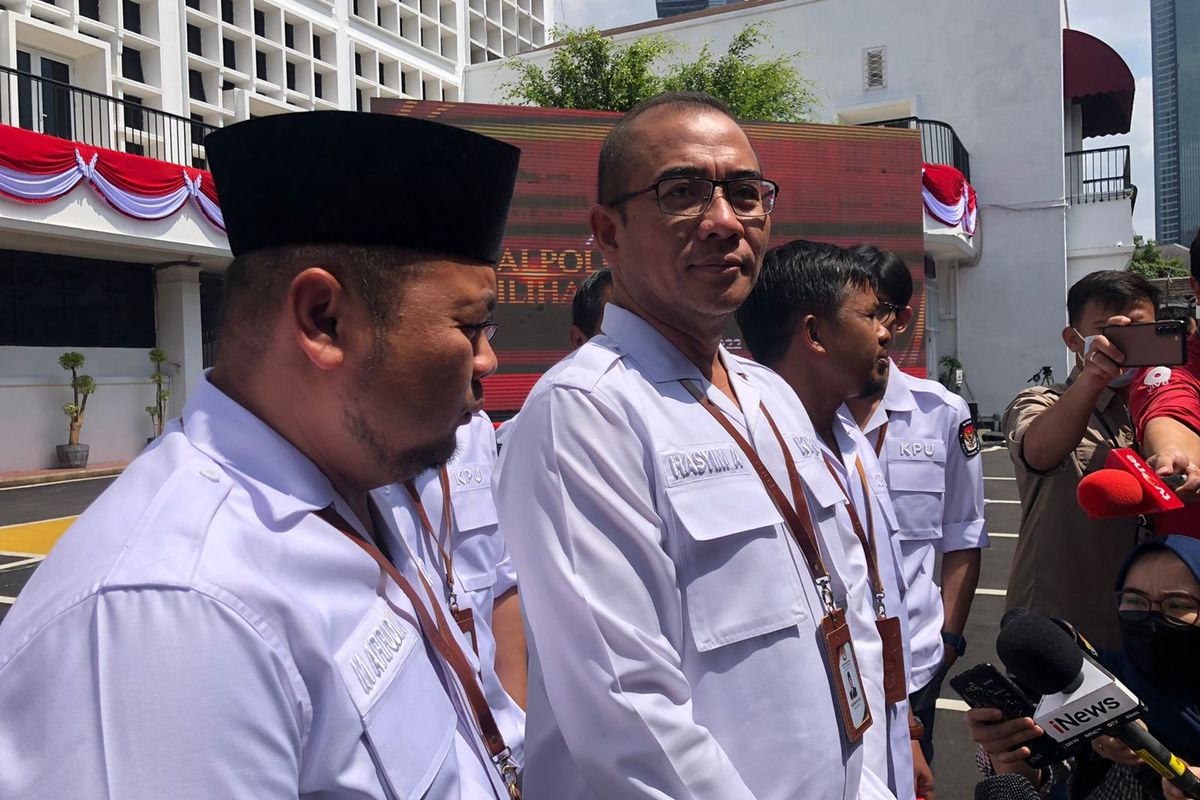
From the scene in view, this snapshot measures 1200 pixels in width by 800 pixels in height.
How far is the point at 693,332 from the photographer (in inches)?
64.9

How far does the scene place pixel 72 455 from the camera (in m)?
14.8

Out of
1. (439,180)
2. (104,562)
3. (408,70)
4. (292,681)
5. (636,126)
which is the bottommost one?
(292,681)

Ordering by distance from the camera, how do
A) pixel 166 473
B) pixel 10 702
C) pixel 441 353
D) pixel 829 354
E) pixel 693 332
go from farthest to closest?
pixel 829 354 < pixel 693 332 < pixel 441 353 < pixel 166 473 < pixel 10 702

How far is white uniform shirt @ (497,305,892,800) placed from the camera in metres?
1.25

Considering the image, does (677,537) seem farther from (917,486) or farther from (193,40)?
(193,40)

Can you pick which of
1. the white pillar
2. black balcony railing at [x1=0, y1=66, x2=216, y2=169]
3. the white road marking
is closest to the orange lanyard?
the white road marking

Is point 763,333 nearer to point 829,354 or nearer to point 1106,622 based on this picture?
point 829,354

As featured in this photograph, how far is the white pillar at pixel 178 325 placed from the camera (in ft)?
55.3

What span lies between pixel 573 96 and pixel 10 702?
13.8 metres

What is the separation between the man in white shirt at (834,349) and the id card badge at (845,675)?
0.57 m

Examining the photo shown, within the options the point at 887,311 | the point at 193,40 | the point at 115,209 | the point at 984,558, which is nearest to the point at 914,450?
the point at 887,311

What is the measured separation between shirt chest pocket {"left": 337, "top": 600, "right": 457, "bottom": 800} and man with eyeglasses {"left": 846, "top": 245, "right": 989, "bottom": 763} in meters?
1.87

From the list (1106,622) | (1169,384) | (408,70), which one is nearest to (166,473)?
(1169,384)

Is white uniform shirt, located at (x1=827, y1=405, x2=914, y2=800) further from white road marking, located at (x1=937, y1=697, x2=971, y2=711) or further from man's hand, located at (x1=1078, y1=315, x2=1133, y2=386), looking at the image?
white road marking, located at (x1=937, y1=697, x2=971, y2=711)
